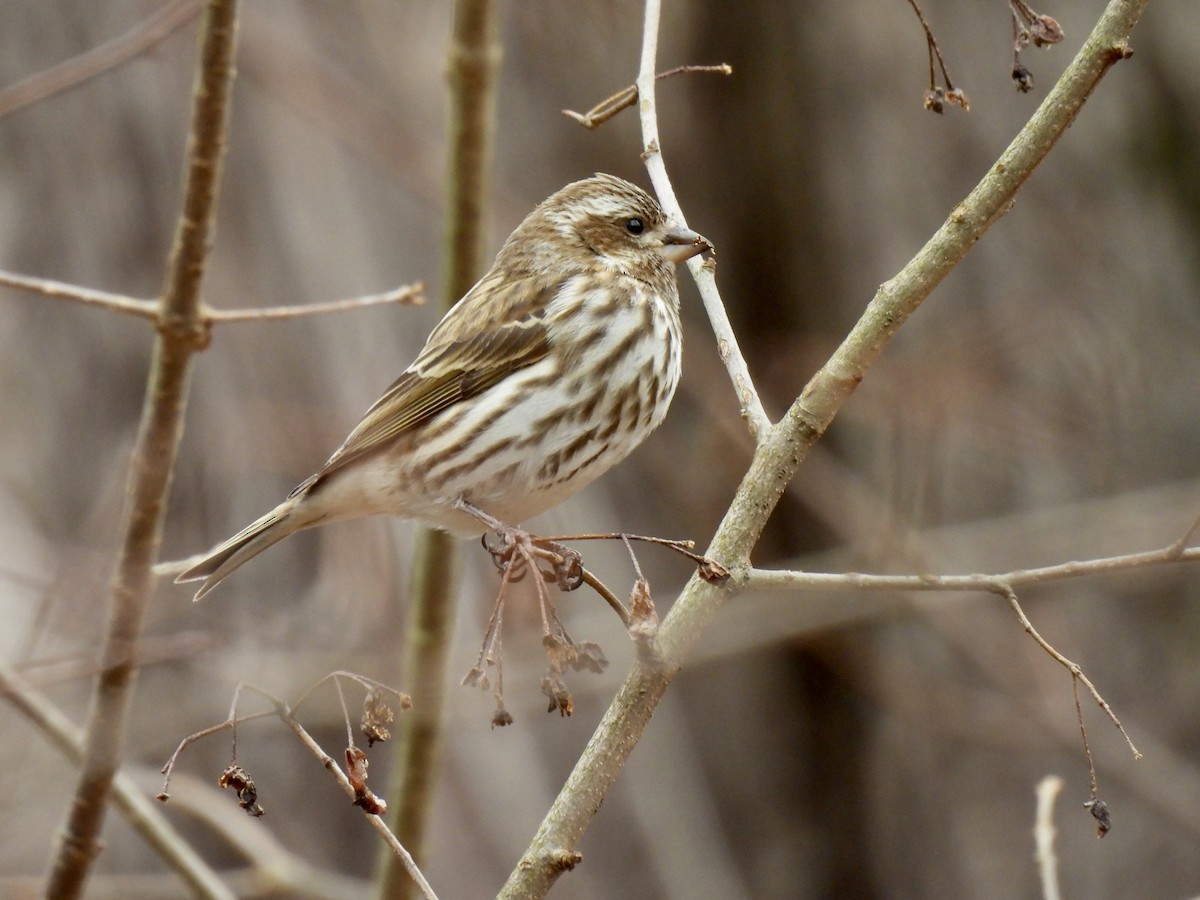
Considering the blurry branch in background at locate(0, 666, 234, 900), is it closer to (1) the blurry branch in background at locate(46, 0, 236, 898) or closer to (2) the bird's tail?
(1) the blurry branch in background at locate(46, 0, 236, 898)

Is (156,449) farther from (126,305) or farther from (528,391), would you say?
(528,391)

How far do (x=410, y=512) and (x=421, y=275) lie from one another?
346cm

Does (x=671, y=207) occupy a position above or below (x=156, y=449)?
above

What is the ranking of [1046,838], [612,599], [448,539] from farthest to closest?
[448,539]
[1046,838]
[612,599]

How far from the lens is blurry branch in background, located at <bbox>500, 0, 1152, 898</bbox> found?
9.79 feet

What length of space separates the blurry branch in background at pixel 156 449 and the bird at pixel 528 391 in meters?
1.13

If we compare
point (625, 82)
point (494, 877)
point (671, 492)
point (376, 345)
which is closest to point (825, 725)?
point (671, 492)

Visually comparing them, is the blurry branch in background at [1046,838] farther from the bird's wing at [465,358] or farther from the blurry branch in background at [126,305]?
the bird's wing at [465,358]

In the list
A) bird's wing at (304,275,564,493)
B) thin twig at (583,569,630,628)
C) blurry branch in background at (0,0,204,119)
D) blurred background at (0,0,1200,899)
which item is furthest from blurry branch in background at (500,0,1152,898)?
blurred background at (0,0,1200,899)

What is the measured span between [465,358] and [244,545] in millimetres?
988

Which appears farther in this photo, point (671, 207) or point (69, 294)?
point (671, 207)

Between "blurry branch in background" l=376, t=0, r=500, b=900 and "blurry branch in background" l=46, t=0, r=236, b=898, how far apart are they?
106 cm

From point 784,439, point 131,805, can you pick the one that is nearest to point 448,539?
point 131,805

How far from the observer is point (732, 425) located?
25.1 ft
